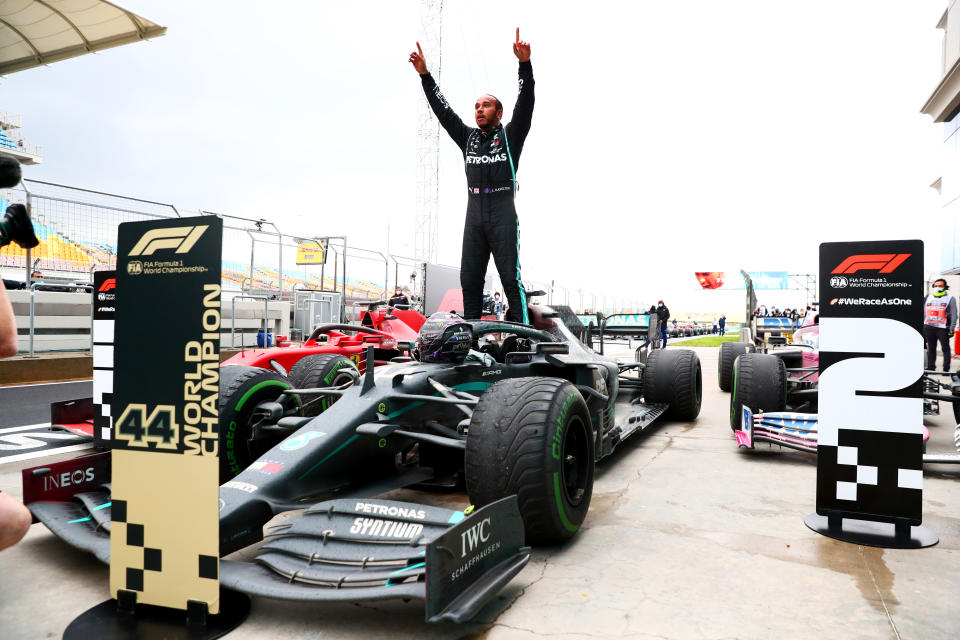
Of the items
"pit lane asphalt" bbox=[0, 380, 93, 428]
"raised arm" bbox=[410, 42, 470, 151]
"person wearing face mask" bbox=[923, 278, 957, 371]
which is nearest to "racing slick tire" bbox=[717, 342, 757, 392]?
"person wearing face mask" bbox=[923, 278, 957, 371]

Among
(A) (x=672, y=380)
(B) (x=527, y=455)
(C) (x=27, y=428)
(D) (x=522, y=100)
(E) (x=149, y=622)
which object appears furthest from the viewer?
(A) (x=672, y=380)

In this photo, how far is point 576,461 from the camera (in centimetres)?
311

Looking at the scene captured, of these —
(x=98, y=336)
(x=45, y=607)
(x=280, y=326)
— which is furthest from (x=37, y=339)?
(x=45, y=607)

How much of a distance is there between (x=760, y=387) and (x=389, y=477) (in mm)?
3647

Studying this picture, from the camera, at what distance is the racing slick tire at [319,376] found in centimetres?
424

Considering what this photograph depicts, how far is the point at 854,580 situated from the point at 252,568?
241 cm

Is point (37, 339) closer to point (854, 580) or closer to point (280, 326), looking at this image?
point (280, 326)

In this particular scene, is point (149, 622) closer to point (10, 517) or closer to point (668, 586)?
point (10, 517)

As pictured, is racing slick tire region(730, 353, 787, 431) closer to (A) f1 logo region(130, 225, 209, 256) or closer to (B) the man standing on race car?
(B) the man standing on race car

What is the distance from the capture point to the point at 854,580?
2.59m

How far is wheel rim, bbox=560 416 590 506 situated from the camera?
9.91 feet

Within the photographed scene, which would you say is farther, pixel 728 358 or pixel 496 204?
pixel 728 358

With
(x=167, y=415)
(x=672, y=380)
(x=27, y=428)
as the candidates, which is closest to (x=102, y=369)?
(x=27, y=428)

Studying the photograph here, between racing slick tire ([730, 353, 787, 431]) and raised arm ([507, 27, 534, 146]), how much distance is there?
9.38 feet
